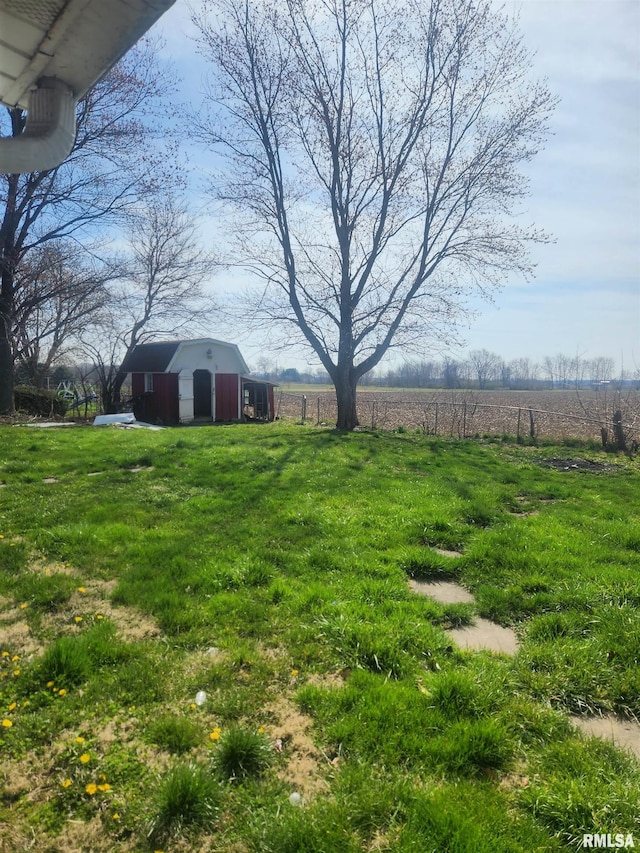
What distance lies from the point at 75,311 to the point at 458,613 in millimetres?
26536

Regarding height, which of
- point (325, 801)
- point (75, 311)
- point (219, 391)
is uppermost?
point (75, 311)

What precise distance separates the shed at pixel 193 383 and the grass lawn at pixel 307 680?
50.3ft

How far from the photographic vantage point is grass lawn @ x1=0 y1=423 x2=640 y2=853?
1.78 meters

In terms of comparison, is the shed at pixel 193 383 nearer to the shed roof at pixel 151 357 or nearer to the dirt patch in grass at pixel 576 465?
the shed roof at pixel 151 357

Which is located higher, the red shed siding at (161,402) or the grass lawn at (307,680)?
the red shed siding at (161,402)

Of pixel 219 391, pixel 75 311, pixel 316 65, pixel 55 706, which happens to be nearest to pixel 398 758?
pixel 55 706

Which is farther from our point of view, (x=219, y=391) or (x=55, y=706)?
(x=219, y=391)

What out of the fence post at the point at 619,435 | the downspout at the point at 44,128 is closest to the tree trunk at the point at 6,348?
the downspout at the point at 44,128

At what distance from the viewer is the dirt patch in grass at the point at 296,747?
6.47 ft

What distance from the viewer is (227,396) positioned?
22.1 meters

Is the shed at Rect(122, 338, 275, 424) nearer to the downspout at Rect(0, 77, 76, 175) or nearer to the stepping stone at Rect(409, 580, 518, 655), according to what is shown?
the stepping stone at Rect(409, 580, 518, 655)

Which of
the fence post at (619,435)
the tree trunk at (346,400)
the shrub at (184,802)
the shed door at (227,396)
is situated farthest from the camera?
the shed door at (227,396)

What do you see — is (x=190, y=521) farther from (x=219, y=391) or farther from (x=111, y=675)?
(x=219, y=391)

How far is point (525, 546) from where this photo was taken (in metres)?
4.56
